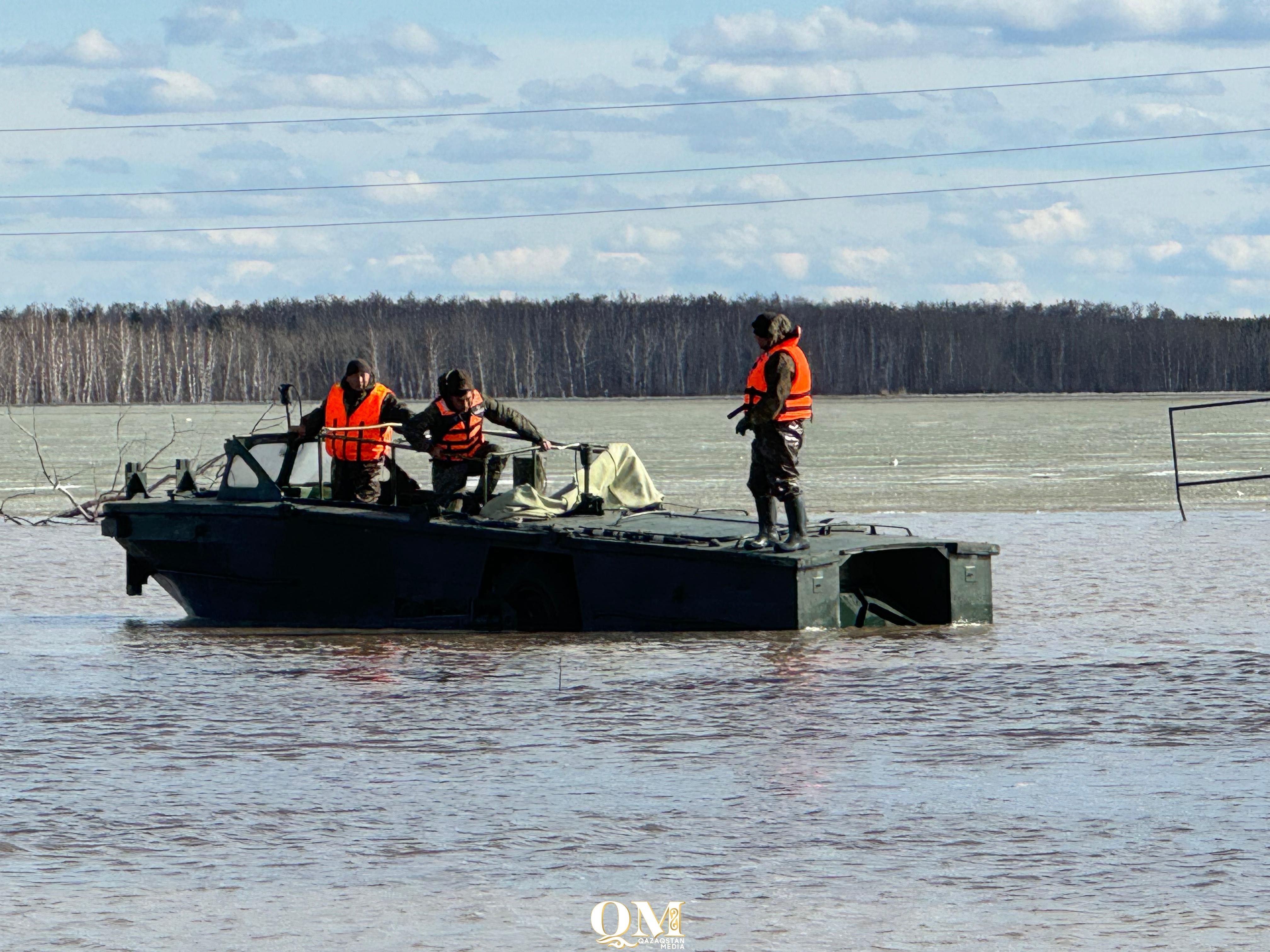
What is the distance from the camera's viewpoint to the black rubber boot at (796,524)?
37.3 ft

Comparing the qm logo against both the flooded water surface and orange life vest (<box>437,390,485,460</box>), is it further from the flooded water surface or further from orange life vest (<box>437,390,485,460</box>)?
orange life vest (<box>437,390,485,460</box>)

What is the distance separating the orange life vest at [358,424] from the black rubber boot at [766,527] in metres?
2.59

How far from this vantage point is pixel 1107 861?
5750 millimetres

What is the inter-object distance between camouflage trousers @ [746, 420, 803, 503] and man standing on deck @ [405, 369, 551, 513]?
1449 mm

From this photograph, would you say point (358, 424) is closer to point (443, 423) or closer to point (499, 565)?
point (443, 423)

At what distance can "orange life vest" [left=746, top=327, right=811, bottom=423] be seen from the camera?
11406 mm

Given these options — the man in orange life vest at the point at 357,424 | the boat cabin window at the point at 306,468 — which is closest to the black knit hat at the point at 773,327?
the man in orange life vest at the point at 357,424

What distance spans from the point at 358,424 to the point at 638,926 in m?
7.97

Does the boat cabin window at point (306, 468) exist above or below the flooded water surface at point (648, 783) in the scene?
above

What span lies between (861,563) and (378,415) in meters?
3.25

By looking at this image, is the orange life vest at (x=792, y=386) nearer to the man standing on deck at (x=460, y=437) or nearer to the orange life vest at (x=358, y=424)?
the man standing on deck at (x=460, y=437)

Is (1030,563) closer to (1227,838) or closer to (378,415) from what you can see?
(378,415)

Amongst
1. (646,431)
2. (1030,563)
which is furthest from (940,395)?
(1030,563)

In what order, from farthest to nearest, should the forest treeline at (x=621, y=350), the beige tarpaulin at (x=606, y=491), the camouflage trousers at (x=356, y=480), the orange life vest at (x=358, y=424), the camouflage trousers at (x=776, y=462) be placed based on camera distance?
the forest treeline at (x=621, y=350)
the camouflage trousers at (x=356, y=480)
the orange life vest at (x=358, y=424)
the beige tarpaulin at (x=606, y=491)
the camouflage trousers at (x=776, y=462)
